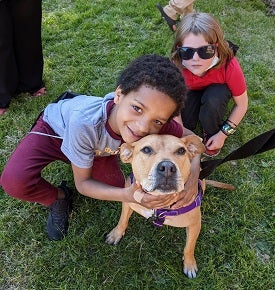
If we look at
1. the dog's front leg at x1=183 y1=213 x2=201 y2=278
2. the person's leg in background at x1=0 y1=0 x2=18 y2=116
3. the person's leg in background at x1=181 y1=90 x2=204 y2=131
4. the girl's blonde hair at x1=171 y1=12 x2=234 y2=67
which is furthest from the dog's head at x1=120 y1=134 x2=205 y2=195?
the person's leg in background at x1=0 y1=0 x2=18 y2=116

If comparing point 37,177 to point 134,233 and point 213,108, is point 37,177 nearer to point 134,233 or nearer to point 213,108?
point 134,233

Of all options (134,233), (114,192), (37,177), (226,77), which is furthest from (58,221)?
(226,77)

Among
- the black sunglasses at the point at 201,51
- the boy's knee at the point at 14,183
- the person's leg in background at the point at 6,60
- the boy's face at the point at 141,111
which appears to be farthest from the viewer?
the person's leg in background at the point at 6,60

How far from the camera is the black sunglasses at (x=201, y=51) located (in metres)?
3.14

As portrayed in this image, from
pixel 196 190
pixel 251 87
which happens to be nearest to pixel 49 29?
pixel 251 87

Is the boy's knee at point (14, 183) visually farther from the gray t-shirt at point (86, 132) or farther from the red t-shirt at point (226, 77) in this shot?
the red t-shirt at point (226, 77)

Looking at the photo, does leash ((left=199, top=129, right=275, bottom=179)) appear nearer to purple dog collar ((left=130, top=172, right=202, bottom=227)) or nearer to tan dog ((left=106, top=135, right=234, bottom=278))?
tan dog ((left=106, top=135, right=234, bottom=278))

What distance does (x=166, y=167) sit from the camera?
85.9 inches

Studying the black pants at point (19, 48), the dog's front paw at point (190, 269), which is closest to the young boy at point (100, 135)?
the dog's front paw at point (190, 269)

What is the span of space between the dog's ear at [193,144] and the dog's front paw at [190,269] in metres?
0.84

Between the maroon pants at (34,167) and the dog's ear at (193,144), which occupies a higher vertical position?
the dog's ear at (193,144)

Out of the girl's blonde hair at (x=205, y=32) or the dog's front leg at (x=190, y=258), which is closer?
the dog's front leg at (x=190, y=258)

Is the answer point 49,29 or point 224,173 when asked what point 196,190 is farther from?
point 49,29

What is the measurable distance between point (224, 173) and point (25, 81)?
2216mm
